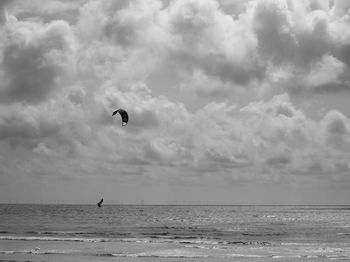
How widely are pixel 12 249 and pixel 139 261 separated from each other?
1267 centimetres

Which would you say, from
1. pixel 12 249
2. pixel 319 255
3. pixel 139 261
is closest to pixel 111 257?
pixel 139 261

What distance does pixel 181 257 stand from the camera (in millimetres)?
35281

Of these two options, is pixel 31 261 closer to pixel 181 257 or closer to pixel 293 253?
pixel 181 257

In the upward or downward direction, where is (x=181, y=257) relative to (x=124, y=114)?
downward

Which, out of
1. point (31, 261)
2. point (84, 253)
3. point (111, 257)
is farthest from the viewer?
point (84, 253)

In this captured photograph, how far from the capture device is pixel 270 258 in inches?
Answer: 1377

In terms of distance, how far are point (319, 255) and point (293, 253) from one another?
2102 mm

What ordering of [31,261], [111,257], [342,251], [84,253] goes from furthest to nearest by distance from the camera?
[342,251] → [84,253] → [111,257] → [31,261]

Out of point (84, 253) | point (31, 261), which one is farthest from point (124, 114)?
point (31, 261)

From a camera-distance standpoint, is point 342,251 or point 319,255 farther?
point 342,251

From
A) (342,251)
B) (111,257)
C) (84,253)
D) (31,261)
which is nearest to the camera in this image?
(31,261)

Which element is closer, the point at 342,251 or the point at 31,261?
the point at 31,261

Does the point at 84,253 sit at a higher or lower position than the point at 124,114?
lower

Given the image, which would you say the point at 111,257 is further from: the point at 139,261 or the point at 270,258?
the point at 270,258
